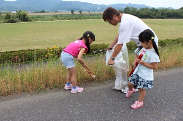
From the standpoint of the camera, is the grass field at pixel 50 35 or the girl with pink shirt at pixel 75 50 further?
the grass field at pixel 50 35

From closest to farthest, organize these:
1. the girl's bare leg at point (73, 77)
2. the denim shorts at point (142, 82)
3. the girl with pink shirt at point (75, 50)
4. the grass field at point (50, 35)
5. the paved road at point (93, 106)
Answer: the paved road at point (93, 106) → the denim shorts at point (142, 82) → the girl with pink shirt at point (75, 50) → the girl's bare leg at point (73, 77) → the grass field at point (50, 35)

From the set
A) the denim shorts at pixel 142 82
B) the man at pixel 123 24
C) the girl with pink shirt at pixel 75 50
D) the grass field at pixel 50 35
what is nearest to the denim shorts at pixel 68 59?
the girl with pink shirt at pixel 75 50

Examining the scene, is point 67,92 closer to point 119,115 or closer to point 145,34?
point 119,115

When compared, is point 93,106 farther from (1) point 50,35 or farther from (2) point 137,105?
(1) point 50,35

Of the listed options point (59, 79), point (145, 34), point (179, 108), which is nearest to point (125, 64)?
point (145, 34)

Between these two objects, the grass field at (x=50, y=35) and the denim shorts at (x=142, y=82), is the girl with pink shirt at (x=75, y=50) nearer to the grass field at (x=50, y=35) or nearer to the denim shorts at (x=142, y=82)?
the denim shorts at (x=142, y=82)

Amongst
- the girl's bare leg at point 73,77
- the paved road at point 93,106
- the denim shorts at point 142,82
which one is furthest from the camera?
the girl's bare leg at point 73,77

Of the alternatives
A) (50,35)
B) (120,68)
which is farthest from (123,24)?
(50,35)

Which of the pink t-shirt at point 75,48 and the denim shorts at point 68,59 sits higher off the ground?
the pink t-shirt at point 75,48

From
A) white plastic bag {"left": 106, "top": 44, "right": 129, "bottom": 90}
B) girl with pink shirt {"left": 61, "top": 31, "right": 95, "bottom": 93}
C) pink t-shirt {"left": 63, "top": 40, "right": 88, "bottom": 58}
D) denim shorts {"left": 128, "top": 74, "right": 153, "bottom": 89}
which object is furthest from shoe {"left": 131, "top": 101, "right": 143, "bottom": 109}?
pink t-shirt {"left": 63, "top": 40, "right": 88, "bottom": 58}

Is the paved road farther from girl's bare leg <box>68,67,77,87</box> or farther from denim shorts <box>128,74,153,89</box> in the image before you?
denim shorts <box>128,74,153,89</box>

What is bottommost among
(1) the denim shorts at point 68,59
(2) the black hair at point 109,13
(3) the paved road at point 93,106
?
(3) the paved road at point 93,106

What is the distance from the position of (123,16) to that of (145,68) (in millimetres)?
913

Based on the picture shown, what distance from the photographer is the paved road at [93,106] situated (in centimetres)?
246
